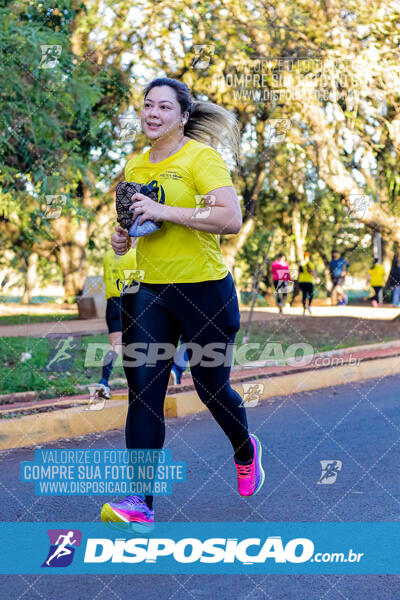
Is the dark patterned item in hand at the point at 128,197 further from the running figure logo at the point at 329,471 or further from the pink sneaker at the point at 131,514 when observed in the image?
the running figure logo at the point at 329,471

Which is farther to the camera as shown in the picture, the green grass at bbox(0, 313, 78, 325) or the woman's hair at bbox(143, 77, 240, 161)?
the green grass at bbox(0, 313, 78, 325)

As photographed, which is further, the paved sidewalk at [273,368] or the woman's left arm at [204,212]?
the paved sidewalk at [273,368]

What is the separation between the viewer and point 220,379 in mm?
3793

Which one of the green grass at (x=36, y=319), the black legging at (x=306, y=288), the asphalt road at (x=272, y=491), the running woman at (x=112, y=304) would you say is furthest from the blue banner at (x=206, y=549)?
the black legging at (x=306, y=288)

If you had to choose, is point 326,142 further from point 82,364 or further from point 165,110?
point 165,110

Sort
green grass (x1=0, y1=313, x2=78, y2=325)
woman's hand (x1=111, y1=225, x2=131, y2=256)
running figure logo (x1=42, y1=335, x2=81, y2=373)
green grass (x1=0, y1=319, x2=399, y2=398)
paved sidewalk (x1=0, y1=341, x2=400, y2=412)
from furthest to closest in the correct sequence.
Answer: green grass (x1=0, y1=313, x2=78, y2=325) < running figure logo (x1=42, y1=335, x2=81, y2=373) < green grass (x1=0, y1=319, x2=399, y2=398) < paved sidewalk (x1=0, y1=341, x2=400, y2=412) < woman's hand (x1=111, y1=225, x2=131, y2=256)

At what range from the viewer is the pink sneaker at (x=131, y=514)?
3.55 metres

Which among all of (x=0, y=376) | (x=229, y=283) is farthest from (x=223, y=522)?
(x=0, y=376)

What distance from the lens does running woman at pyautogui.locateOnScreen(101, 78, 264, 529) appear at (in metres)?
3.57

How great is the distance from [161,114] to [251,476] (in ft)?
5.85

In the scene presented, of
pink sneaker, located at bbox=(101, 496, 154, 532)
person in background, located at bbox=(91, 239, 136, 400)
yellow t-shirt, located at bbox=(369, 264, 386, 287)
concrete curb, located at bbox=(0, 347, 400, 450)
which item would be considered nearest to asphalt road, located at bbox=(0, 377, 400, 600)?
concrete curb, located at bbox=(0, 347, 400, 450)

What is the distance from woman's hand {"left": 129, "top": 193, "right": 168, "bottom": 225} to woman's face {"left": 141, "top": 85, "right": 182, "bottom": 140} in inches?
14.5

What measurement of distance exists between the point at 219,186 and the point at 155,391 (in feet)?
3.02

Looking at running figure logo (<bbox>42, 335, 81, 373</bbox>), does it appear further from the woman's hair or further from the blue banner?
the woman's hair
